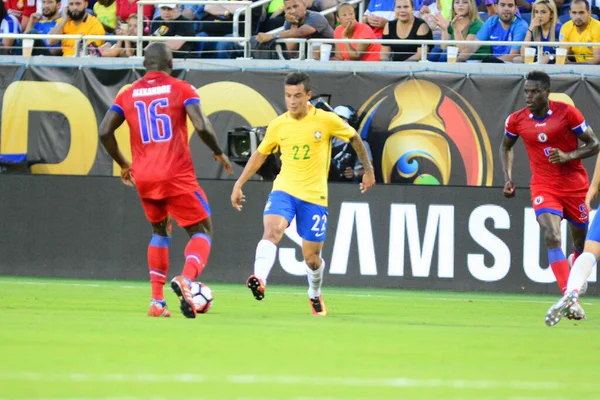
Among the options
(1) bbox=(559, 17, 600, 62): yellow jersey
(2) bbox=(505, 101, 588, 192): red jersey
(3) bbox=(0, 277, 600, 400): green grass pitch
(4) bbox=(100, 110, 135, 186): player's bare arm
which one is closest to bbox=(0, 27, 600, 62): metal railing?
(1) bbox=(559, 17, 600, 62): yellow jersey

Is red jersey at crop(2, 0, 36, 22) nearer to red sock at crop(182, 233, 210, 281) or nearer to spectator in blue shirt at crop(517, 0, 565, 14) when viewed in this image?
spectator in blue shirt at crop(517, 0, 565, 14)

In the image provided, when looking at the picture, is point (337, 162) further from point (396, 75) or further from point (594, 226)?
point (594, 226)

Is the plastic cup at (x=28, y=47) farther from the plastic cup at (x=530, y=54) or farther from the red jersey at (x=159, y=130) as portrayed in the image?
the red jersey at (x=159, y=130)

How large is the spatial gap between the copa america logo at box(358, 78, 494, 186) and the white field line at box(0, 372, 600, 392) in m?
12.0

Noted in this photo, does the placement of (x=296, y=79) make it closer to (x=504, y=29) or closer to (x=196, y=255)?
(x=196, y=255)

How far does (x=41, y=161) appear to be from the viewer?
18.9 m

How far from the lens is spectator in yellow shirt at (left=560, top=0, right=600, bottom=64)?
17812 millimetres

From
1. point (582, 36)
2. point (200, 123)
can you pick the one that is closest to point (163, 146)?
point (200, 123)

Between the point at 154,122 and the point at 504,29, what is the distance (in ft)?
31.8

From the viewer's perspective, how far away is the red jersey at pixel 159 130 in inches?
395

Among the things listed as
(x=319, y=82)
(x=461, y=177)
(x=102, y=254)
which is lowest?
(x=102, y=254)

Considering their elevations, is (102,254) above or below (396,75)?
below

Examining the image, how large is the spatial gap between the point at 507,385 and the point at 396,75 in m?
12.4

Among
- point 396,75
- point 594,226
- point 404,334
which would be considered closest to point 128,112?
point 404,334
